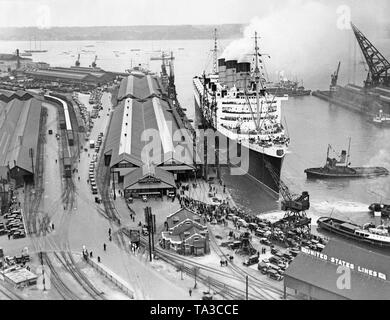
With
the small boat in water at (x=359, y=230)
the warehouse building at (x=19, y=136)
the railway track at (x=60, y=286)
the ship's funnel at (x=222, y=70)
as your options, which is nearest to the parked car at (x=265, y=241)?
the small boat in water at (x=359, y=230)

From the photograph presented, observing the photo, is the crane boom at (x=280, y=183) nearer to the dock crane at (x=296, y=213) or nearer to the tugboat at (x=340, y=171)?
the dock crane at (x=296, y=213)

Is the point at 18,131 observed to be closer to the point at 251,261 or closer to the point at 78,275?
the point at 78,275

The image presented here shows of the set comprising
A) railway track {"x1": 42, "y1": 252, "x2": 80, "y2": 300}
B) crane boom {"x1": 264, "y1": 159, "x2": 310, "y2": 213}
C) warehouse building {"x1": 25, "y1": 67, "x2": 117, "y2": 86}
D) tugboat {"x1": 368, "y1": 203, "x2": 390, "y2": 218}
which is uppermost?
warehouse building {"x1": 25, "y1": 67, "x2": 117, "y2": 86}

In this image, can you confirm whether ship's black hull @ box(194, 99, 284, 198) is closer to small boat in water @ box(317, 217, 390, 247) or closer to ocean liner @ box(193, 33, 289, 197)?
ocean liner @ box(193, 33, 289, 197)

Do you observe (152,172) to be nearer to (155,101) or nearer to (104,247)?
(104,247)

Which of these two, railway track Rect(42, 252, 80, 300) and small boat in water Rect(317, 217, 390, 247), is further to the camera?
small boat in water Rect(317, 217, 390, 247)

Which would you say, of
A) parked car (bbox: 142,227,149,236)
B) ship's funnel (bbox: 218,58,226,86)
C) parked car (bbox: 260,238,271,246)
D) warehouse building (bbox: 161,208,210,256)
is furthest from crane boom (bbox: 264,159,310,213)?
ship's funnel (bbox: 218,58,226,86)
